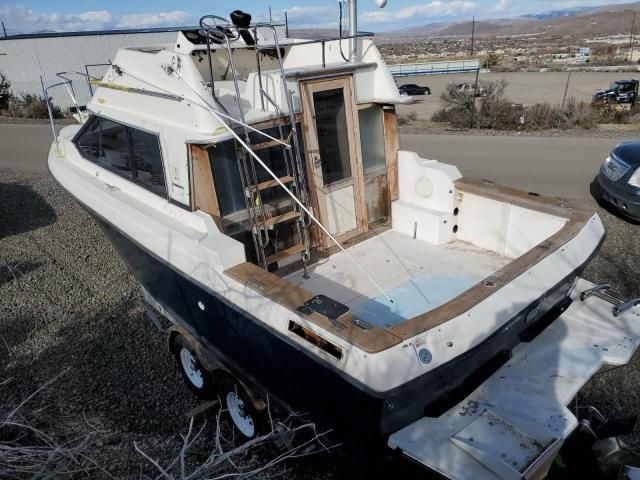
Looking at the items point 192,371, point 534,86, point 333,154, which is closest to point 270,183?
point 333,154

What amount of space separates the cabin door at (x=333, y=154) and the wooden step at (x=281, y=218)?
32cm

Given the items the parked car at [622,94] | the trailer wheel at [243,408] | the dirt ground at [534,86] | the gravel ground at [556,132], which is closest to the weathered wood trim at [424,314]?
the trailer wheel at [243,408]

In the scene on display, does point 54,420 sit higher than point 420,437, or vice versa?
point 420,437

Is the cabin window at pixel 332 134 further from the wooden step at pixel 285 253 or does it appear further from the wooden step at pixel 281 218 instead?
the wooden step at pixel 285 253

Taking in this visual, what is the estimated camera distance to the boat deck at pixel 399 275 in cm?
388

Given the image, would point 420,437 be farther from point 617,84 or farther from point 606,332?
point 617,84

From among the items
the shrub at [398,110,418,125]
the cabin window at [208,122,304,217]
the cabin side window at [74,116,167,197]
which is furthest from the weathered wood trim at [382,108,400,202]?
the shrub at [398,110,418,125]

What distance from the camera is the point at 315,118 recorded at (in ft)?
14.2

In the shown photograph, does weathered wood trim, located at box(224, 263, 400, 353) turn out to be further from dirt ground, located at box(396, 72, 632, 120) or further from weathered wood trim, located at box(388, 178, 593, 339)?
dirt ground, located at box(396, 72, 632, 120)

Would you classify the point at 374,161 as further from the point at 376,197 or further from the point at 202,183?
the point at 202,183

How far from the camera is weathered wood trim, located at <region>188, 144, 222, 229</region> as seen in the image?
12.3ft

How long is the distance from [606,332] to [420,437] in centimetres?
182

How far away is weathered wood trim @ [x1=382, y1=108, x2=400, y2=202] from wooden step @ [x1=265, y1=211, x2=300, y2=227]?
1.25m

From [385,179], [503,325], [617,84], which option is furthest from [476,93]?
[503,325]
